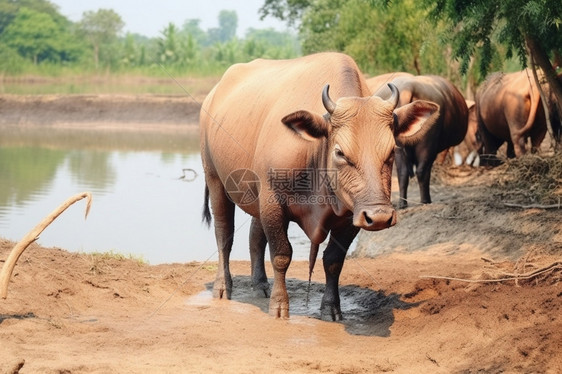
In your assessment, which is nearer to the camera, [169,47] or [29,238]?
[29,238]

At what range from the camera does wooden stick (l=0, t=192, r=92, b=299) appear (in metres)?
7.47

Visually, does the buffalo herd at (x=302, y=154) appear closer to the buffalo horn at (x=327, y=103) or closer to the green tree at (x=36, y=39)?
the buffalo horn at (x=327, y=103)

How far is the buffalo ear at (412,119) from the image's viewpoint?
7953 millimetres

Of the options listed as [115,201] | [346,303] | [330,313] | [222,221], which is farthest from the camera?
[115,201]

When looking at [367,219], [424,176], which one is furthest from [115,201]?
[367,219]

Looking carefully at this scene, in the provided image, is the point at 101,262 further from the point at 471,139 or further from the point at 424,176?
the point at 471,139

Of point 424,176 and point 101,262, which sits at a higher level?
point 424,176

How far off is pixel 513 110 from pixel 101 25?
72.9m

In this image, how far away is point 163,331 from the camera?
7.91 m

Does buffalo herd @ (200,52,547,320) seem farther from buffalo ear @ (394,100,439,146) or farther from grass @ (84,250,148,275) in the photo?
grass @ (84,250,148,275)

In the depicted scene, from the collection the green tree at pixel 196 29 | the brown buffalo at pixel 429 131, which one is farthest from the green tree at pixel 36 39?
the green tree at pixel 196 29

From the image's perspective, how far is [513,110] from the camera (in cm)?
1717

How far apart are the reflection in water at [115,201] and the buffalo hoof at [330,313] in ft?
10.9

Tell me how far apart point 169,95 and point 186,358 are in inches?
1440
